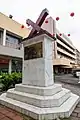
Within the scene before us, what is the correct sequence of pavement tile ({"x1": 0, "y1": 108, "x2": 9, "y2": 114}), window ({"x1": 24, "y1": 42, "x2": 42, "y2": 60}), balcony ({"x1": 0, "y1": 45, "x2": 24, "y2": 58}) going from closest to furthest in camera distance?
pavement tile ({"x1": 0, "y1": 108, "x2": 9, "y2": 114})
window ({"x1": 24, "y1": 42, "x2": 42, "y2": 60})
balcony ({"x1": 0, "y1": 45, "x2": 24, "y2": 58})

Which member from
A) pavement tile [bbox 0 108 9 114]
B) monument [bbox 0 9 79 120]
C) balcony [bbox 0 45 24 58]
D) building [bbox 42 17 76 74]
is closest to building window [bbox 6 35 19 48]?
balcony [bbox 0 45 24 58]

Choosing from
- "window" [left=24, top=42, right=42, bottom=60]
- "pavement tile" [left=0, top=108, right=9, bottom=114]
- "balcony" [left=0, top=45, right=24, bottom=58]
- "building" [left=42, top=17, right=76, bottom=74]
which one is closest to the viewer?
"pavement tile" [left=0, top=108, right=9, bottom=114]

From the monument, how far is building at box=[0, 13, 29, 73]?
23.7 ft

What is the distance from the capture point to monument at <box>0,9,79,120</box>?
3508mm

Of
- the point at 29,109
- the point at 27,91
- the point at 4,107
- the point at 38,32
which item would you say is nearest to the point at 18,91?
the point at 27,91

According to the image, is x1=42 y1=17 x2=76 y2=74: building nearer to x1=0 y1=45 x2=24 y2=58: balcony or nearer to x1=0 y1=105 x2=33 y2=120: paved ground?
x1=0 y1=45 x2=24 y2=58: balcony

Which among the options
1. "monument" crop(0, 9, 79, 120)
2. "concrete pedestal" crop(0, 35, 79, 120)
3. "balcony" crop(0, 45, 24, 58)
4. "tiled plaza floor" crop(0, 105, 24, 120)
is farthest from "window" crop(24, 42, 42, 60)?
"balcony" crop(0, 45, 24, 58)

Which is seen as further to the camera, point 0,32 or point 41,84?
point 0,32

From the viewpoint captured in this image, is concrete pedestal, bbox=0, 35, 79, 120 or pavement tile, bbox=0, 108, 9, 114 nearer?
concrete pedestal, bbox=0, 35, 79, 120

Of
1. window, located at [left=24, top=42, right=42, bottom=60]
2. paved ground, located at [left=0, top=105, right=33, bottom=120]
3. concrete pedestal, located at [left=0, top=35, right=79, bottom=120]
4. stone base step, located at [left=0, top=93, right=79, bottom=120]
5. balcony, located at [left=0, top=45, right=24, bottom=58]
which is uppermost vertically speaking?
balcony, located at [left=0, top=45, right=24, bottom=58]

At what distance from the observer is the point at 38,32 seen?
4.89 meters

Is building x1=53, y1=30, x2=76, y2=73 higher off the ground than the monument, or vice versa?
building x1=53, y1=30, x2=76, y2=73

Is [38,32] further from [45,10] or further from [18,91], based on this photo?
[18,91]

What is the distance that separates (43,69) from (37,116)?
1731 mm
